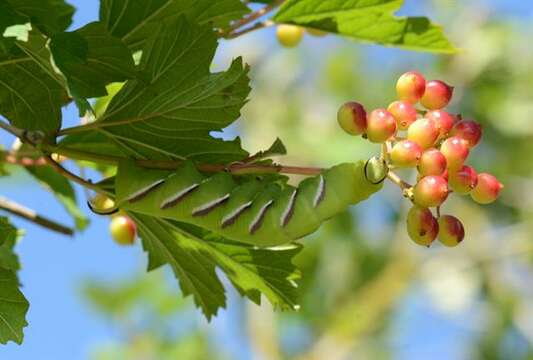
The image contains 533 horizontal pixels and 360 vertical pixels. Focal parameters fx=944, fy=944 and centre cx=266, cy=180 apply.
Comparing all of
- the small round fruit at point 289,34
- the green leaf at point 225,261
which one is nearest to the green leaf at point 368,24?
the small round fruit at point 289,34

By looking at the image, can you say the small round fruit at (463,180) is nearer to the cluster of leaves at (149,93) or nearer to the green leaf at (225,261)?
the cluster of leaves at (149,93)

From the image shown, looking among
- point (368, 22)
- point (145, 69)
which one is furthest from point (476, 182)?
point (368, 22)

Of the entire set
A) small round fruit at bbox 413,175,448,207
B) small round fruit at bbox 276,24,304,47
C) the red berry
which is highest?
the red berry

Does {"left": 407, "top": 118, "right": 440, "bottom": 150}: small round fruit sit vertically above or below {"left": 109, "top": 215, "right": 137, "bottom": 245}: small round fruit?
above

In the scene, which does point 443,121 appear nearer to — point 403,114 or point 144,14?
point 403,114

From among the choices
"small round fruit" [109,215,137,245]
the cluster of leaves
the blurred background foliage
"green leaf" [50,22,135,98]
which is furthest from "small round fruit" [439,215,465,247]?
the blurred background foliage

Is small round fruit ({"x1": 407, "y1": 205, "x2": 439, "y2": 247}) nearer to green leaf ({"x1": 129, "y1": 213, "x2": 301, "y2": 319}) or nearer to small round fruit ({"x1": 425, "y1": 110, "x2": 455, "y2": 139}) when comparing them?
small round fruit ({"x1": 425, "y1": 110, "x2": 455, "y2": 139})

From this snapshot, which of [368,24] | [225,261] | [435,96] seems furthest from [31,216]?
[435,96]
